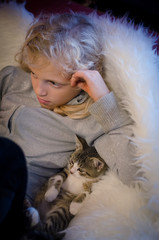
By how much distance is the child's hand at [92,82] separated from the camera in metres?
0.76

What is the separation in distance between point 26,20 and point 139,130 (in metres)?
0.81

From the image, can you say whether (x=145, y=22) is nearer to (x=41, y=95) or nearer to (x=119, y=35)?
(x=119, y=35)

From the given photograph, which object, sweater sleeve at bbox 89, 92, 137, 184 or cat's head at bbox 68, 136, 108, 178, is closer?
sweater sleeve at bbox 89, 92, 137, 184

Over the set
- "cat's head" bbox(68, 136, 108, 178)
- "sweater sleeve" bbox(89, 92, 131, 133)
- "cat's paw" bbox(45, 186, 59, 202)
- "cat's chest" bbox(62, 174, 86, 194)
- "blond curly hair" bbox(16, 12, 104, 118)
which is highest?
"blond curly hair" bbox(16, 12, 104, 118)

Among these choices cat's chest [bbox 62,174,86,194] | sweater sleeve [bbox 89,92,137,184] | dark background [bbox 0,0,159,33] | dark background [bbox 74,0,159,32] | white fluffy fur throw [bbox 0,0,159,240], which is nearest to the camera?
white fluffy fur throw [bbox 0,0,159,240]

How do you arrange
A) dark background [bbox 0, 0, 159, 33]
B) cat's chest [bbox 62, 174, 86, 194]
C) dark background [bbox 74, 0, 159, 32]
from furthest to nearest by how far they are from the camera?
dark background [bbox 74, 0, 159, 32], dark background [bbox 0, 0, 159, 33], cat's chest [bbox 62, 174, 86, 194]

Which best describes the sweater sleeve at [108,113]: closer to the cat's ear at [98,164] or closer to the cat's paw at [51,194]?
the cat's ear at [98,164]

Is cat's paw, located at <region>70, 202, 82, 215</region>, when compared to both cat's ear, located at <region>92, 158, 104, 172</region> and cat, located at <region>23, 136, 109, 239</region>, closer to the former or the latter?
cat, located at <region>23, 136, 109, 239</region>

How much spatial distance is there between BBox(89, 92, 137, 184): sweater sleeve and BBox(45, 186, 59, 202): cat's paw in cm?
24

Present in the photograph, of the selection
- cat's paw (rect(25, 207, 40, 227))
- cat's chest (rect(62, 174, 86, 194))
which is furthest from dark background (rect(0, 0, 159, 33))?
cat's paw (rect(25, 207, 40, 227))

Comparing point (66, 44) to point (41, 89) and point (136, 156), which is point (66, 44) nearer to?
point (41, 89)

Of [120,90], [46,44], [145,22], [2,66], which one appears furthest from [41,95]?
[145,22]

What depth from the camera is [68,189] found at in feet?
2.75

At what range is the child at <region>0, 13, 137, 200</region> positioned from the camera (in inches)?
29.4
